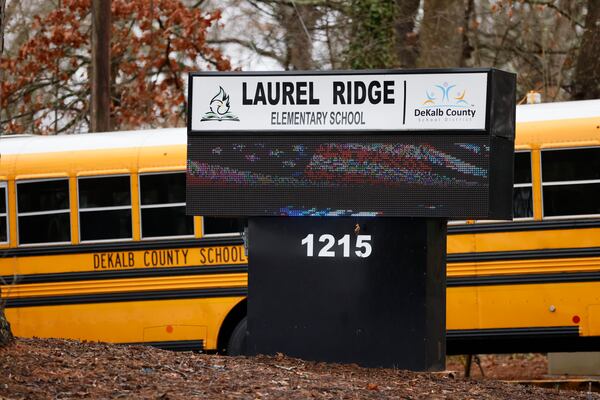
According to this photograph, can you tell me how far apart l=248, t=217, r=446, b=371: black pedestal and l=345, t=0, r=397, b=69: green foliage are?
43.4 feet

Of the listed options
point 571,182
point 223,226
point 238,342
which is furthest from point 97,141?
point 571,182

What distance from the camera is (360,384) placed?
8.15m

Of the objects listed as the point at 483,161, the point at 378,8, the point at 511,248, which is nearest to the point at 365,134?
the point at 483,161

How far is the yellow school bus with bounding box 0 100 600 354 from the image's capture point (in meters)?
11.9

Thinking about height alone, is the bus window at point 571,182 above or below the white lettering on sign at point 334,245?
above

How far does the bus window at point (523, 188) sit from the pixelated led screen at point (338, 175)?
3132 mm

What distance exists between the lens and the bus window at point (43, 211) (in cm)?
1313

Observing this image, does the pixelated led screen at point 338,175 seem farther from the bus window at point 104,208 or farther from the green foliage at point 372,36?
the green foliage at point 372,36

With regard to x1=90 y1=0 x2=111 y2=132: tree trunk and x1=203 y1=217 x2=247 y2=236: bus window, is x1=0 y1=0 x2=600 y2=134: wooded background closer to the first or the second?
x1=90 y1=0 x2=111 y2=132: tree trunk

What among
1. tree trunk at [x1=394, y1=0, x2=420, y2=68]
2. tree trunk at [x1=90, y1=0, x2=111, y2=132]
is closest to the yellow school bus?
tree trunk at [x1=90, y1=0, x2=111, y2=132]

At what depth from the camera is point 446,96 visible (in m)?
9.09

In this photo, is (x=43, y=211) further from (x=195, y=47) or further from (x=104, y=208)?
(x=195, y=47)

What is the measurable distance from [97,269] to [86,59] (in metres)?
12.1

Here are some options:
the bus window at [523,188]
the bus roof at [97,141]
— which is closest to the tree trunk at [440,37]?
the bus roof at [97,141]
